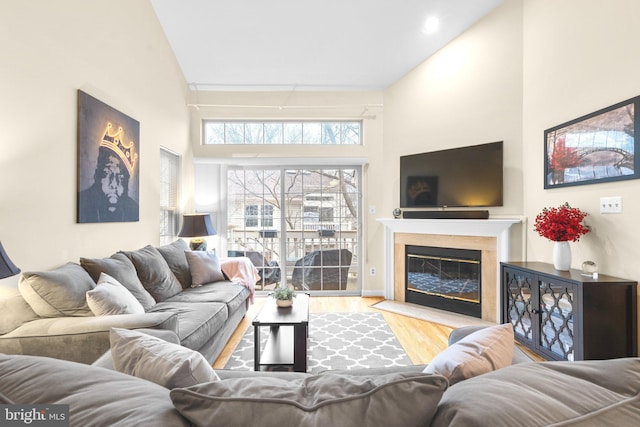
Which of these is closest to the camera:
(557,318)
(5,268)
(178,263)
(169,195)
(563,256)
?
(5,268)

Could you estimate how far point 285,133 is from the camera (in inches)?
183

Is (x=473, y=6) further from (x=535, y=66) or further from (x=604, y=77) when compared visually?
(x=604, y=77)

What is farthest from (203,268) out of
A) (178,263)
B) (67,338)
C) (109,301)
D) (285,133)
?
(285,133)

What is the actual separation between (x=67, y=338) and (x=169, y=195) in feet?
9.08

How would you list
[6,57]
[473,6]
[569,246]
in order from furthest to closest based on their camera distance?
[473,6], [569,246], [6,57]

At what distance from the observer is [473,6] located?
339cm

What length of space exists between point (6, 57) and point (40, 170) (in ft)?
2.19

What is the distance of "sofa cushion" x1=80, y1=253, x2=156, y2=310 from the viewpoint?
2209 mm

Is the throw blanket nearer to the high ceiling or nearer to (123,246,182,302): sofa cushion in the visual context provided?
(123,246,182,302): sofa cushion

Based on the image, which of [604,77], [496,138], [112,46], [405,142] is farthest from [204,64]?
[604,77]

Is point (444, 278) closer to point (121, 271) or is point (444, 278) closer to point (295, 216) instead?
point (295, 216)

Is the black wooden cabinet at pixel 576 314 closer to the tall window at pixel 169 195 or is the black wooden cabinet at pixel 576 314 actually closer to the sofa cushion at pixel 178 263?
the sofa cushion at pixel 178 263

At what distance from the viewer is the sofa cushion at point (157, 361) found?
834 mm
